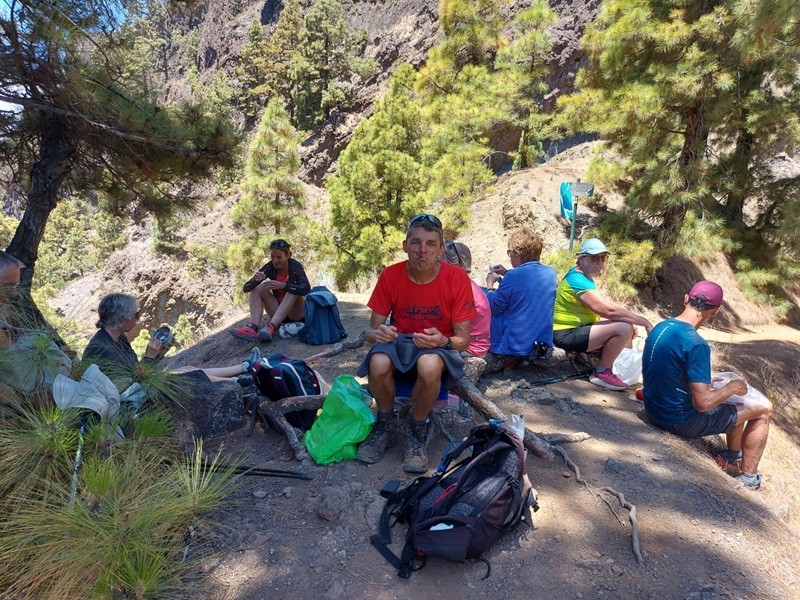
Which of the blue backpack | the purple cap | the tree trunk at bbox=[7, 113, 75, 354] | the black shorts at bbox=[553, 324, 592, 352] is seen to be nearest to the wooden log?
the purple cap

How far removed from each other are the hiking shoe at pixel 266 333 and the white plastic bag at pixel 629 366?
11.5 ft

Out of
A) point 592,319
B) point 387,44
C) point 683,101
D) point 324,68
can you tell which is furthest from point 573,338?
point 387,44

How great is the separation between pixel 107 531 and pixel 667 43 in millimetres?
8478

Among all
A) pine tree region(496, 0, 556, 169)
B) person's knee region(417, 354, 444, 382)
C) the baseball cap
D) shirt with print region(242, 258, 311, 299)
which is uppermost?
pine tree region(496, 0, 556, 169)

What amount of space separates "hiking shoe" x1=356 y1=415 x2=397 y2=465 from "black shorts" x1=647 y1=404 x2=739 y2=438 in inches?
77.2

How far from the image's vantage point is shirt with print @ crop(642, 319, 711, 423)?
3.04 meters

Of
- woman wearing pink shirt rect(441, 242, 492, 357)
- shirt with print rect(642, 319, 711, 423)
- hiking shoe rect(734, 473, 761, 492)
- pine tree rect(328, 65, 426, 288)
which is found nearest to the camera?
shirt with print rect(642, 319, 711, 423)

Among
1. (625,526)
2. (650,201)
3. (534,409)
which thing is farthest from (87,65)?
(650,201)

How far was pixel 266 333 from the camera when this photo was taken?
216 inches

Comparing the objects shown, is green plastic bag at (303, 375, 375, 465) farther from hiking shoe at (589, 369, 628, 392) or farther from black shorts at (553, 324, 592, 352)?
hiking shoe at (589, 369, 628, 392)

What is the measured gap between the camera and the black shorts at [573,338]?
420cm

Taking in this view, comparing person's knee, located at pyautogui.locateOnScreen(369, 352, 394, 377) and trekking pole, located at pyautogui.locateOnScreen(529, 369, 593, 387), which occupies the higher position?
person's knee, located at pyautogui.locateOnScreen(369, 352, 394, 377)

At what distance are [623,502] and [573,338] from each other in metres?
1.95

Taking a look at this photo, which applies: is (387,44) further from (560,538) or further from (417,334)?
(560,538)
